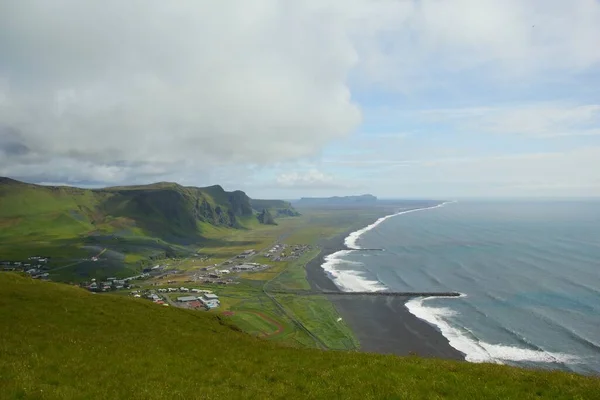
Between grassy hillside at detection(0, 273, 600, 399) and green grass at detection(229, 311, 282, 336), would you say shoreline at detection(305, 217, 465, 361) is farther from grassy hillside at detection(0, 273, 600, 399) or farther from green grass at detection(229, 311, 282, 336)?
grassy hillside at detection(0, 273, 600, 399)

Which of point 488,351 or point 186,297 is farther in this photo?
point 186,297

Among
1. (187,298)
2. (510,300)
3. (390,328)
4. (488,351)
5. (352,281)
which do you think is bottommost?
(187,298)

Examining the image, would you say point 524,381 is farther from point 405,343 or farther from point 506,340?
point 506,340

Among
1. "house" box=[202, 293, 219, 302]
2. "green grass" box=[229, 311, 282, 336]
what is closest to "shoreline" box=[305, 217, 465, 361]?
"green grass" box=[229, 311, 282, 336]

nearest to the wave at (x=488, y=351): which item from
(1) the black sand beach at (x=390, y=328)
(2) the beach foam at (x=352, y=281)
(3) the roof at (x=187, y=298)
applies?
(1) the black sand beach at (x=390, y=328)

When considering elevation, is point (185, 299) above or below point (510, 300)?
below

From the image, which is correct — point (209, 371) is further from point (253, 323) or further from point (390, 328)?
point (253, 323)

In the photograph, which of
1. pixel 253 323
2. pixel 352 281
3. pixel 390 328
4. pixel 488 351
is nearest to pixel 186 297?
pixel 253 323

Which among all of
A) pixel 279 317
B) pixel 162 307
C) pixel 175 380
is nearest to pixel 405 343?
pixel 279 317
